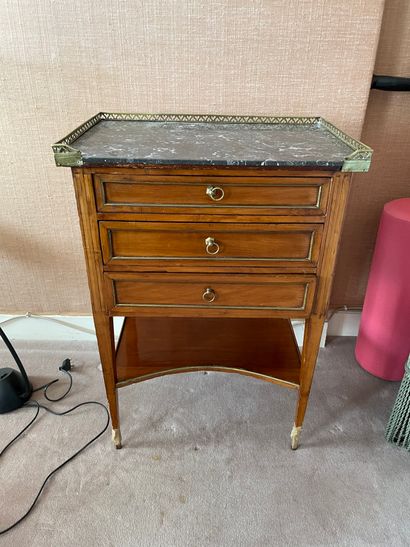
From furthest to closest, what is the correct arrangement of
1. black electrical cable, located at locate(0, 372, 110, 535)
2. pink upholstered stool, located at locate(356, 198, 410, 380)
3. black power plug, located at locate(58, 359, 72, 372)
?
black power plug, located at locate(58, 359, 72, 372), pink upholstered stool, located at locate(356, 198, 410, 380), black electrical cable, located at locate(0, 372, 110, 535)

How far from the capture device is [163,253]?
1.02 meters

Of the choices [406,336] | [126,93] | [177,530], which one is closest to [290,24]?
[126,93]

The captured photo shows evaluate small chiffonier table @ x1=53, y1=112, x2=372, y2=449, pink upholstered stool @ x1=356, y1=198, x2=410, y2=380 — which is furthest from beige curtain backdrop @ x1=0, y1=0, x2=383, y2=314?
pink upholstered stool @ x1=356, y1=198, x2=410, y2=380

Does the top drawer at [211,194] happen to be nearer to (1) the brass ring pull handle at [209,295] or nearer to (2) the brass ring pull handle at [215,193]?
(2) the brass ring pull handle at [215,193]

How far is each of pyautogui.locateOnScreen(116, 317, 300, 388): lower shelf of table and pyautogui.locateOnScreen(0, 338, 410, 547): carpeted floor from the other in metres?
0.25

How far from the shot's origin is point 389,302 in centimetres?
148

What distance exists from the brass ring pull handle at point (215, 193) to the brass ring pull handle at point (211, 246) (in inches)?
4.0

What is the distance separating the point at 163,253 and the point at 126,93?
0.66 metres

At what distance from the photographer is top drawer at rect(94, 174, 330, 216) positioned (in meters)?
0.93

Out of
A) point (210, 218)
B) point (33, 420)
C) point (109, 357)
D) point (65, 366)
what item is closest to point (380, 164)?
point (210, 218)

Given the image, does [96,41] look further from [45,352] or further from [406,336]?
[406,336]

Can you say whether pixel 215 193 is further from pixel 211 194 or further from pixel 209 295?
pixel 209 295

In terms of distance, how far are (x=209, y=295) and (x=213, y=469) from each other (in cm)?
59

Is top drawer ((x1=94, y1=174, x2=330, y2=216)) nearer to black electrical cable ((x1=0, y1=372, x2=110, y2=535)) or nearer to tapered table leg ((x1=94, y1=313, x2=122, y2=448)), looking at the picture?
tapered table leg ((x1=94, y1=313, x2=122, y2=448))
